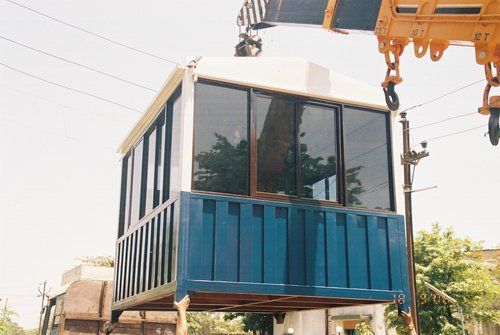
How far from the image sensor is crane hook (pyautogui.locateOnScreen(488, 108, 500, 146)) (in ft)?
18.5

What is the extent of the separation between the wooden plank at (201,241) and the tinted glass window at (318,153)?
1.39 m

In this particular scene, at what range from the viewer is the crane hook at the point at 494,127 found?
5.64m

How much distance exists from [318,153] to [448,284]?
1556cm

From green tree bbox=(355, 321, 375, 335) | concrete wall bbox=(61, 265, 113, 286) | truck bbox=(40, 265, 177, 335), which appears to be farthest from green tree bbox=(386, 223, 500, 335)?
truck bbox=(40, 265, 177, 335)

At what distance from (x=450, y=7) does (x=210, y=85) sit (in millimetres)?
2916

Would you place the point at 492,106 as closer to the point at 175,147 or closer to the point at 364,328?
the point at 175,147

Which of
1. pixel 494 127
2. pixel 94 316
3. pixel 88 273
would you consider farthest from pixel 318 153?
pixel 88 273

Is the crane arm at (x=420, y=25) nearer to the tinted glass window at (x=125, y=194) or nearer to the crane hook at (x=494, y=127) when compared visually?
the crane hook at (x=494, y=127)

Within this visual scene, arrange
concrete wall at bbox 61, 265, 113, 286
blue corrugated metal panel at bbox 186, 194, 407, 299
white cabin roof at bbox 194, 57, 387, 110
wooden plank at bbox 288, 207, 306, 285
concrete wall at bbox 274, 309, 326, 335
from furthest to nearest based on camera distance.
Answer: concrete wall at bbox 274, 309, 326, 335 → concrete wall at bbox 61, 265, 113, 286 → white cabin roof at bbox 194, 57, 387, 110 → wooden plank at bbox 288, 207, 306, 285 → blue corrugated metal panel at bbox 186, 194, 407, 299

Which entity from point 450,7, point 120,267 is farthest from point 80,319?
point 450,7

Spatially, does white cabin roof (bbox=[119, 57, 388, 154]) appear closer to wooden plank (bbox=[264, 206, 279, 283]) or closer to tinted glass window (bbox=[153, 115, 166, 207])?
tinted glass window (bbox=[153, 115, 166, 207])

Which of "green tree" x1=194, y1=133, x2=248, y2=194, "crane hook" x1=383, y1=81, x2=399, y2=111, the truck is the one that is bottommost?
the truck

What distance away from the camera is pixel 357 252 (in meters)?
6.93

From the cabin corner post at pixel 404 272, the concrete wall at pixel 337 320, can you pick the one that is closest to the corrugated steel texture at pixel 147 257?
the cabin corner post at pixel 404 272
